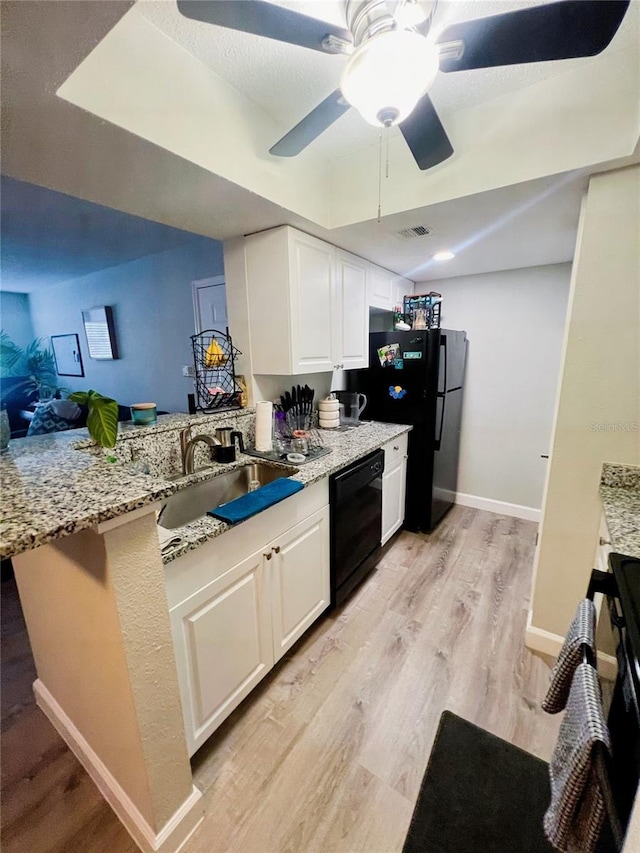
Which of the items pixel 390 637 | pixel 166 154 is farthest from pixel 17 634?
pixel 166 154

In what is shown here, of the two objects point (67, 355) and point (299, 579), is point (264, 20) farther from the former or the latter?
point (67, 355)

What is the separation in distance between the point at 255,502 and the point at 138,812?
3.29ft

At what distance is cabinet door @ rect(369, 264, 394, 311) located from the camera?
2730 mm

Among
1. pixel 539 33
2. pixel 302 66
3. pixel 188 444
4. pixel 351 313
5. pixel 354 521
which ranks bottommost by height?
pixel 354 521

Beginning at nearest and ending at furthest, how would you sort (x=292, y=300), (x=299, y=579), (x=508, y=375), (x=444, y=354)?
(x=299, y=579) < (x=292, y=300) < (x=444, y=354) < (x=508, y=375)

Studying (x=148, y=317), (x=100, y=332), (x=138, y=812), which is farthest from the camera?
(x=100, y=332)

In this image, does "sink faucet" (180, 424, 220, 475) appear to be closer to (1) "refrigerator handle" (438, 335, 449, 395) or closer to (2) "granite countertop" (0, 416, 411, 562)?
(2) "granite countertop" (0, 416, 411, 562)

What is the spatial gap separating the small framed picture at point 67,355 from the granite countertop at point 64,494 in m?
4.41

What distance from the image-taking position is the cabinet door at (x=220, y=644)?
3.78ft

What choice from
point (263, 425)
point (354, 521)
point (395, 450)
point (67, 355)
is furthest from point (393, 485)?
point (67, 355)

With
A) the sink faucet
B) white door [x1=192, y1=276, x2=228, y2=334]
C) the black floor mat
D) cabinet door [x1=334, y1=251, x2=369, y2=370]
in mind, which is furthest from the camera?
white door [x1=192, y1=276, x2=228, y2=334]

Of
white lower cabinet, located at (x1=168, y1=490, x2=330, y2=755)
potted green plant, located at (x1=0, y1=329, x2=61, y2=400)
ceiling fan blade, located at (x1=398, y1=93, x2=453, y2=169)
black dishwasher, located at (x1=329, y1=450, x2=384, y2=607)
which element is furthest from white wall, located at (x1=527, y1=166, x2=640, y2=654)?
potted green plant, located at (x1=0, y1=329, x2=61, y2=400)

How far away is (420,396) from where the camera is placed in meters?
2.63

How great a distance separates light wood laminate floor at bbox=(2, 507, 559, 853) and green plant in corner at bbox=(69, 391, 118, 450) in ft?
4.19
